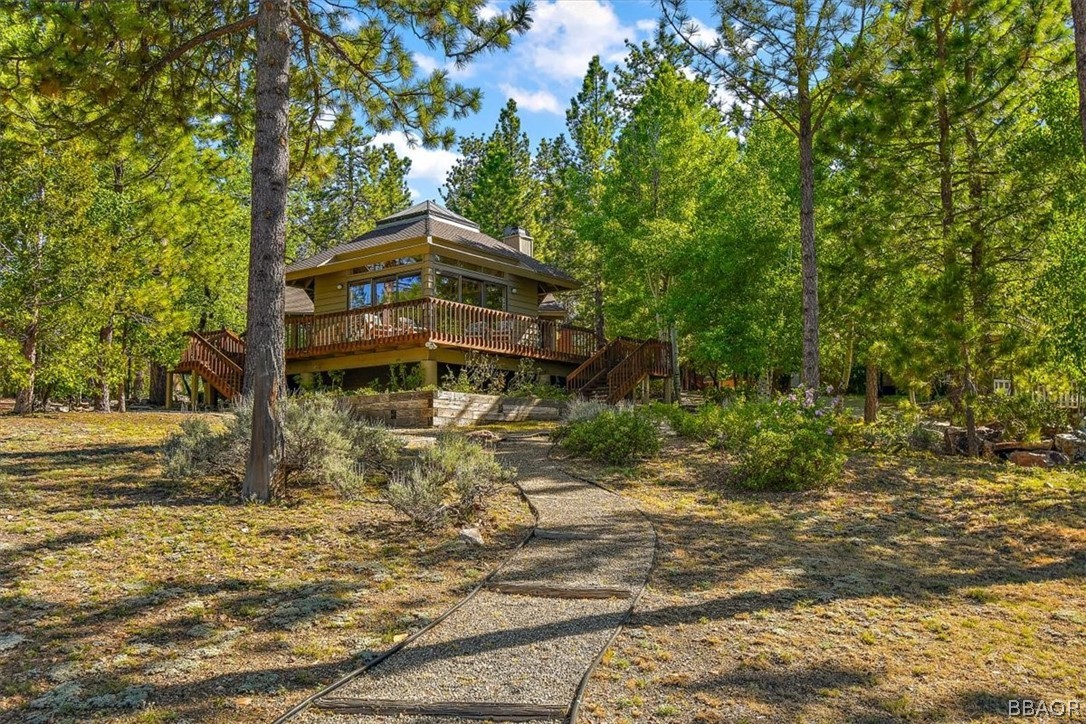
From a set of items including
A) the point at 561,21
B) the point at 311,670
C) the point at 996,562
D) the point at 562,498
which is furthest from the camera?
the point at 561,21

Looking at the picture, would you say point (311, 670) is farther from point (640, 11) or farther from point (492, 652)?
point (640, 11)

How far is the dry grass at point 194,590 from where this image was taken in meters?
3.61

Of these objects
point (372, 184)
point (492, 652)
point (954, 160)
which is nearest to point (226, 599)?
point (492, 652)

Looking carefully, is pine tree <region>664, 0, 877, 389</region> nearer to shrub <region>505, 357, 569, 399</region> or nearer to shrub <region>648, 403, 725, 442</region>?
shrub <region>648, 403, 725, 442</region>

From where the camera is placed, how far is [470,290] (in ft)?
72.7

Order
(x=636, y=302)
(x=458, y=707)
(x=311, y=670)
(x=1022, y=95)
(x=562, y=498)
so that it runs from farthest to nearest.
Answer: (x=636, y=302) < (x=1022, y=95) < (x=562, y=498) < (x=311, y=670) < (x=458, y=707)

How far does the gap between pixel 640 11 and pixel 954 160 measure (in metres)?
5.01

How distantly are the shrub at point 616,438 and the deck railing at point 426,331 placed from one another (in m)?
7.16

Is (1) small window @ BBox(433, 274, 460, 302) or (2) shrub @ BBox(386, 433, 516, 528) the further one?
(1) small window @ BBox(433, 274, 460, 302)

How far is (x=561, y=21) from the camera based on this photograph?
9289mm

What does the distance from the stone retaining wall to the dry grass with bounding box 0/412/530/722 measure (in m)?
7.42

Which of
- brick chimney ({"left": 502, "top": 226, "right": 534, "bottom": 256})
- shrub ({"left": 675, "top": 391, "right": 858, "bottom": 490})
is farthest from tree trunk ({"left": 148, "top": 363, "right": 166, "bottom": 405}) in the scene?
shrub ({"left": 675, "top": 391, "right": 858, "bottom": 490})

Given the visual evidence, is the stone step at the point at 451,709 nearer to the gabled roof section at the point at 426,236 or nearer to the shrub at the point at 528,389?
the shrub at the point at 528,389

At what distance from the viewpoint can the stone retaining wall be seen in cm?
1512
